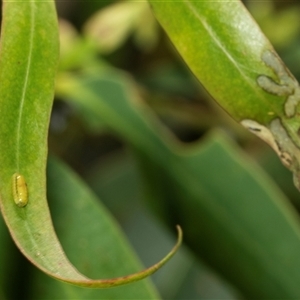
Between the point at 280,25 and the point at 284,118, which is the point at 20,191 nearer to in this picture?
the point at 284,118

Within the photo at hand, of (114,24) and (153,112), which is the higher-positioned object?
(114,24)

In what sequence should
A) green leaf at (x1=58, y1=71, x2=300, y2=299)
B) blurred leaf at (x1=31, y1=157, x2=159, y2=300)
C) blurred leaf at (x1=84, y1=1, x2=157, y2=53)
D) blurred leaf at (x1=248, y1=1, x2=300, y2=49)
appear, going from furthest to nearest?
blurred leaf at (x1=248, y1=1, x2=300, y2=49) → blurred leaf at (x1=84, y1=1, x2=157, y2=53) → green leaf at (x1=58, y1=71, x2=300, y2=299) → blurred leaf at (x1=31, y1=157, x2=159, y2=300)

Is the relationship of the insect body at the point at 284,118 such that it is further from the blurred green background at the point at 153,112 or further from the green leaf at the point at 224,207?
the blurred green background at the point at 153,112

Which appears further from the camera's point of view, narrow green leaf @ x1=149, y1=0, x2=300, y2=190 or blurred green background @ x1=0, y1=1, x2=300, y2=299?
blurred green background @ x1=0, y1=1, x2=300, y2=299

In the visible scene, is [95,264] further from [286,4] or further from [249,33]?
[286,4]

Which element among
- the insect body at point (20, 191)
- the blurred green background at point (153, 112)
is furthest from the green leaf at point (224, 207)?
the insect body at point (20, 191)

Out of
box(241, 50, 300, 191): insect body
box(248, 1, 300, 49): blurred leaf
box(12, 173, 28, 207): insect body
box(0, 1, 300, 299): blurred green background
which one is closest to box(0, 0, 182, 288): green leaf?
box(12, 173, 28, 207): insect body

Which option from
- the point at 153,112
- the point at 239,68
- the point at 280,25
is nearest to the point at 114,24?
the point at 153,112

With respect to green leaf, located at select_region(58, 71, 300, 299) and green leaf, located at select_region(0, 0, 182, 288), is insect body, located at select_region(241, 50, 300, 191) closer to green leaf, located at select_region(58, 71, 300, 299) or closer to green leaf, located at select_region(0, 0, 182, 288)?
green leaf, located at select_region(0, 0, 182, 288)
